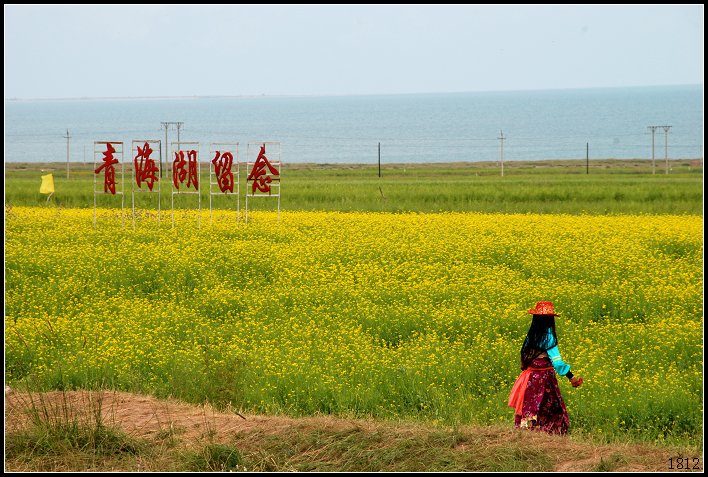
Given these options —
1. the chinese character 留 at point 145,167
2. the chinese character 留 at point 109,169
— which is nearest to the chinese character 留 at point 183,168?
the chinese character 留 at point 145,167

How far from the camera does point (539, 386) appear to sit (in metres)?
8.87

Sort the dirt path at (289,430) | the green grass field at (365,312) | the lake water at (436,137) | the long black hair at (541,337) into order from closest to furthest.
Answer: the dirt path at (289,430) → the long black hair at (541,337) → the green grass field at (365,312) → the lake water at (436,137)

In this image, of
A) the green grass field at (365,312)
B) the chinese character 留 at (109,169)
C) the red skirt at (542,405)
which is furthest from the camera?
the chinese character 留 at (109,169)

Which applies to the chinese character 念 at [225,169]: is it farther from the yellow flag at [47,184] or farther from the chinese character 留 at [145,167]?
the yellow flag at [47,184]

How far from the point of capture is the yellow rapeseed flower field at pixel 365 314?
10.9m

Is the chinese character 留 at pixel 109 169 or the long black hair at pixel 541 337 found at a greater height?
the chinese character 留 at pixel 109 169

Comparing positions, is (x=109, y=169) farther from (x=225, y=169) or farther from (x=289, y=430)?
(x=289, y=430)

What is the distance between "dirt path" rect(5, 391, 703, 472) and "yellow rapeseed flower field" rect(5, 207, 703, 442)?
1197mm

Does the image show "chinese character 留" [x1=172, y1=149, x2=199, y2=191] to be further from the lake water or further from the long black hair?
the lake water

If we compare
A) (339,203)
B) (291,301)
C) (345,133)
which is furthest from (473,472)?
(345,133)

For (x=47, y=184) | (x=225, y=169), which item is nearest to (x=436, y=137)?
(x=47, y=184)

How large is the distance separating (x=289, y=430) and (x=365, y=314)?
19.2ft

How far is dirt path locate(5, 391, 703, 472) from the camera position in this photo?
26.1ft

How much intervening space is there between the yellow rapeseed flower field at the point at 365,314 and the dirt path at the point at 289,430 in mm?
1197
